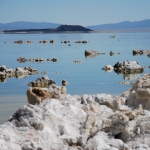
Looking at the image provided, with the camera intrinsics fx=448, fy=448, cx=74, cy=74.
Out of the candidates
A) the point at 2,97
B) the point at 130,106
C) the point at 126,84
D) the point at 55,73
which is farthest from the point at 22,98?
the point at 55,73

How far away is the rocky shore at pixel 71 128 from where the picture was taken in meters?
6.47

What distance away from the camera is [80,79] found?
2334 cm

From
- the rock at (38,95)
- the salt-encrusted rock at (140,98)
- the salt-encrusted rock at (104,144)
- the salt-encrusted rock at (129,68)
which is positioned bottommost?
the salt-encrusted rock at (129,68)

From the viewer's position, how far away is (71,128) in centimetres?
729

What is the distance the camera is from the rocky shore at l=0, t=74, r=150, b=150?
647cm

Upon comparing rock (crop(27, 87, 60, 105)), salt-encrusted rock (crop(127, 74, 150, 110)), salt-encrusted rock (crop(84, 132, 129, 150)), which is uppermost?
rock (crop(27, 87, 60, 105))

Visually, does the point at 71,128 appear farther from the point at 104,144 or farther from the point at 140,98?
the point at 140,98

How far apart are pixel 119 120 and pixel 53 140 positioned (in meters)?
1.08

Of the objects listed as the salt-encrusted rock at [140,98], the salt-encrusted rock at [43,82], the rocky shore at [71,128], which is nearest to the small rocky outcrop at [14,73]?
the salt-encrusted rock at [43,82]

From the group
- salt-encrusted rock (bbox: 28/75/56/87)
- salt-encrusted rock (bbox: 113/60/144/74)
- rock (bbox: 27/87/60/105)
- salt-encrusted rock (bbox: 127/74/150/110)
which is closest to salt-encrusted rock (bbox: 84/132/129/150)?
rock (bbox: 27/87/60/105)

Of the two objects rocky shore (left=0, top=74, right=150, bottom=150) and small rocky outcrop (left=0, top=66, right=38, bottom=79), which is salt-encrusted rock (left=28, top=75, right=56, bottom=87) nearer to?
small rocky outcrop (left=0, top=66, right=38, bottom=79)

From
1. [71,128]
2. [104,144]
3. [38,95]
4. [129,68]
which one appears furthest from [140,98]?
[129,68]

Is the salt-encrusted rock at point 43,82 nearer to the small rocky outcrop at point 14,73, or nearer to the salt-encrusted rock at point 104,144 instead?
the small rocky outcrop at point 14,73

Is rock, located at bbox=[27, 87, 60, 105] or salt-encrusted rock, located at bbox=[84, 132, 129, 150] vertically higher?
rock, located at bbox=[27, 87, 60, 105]
